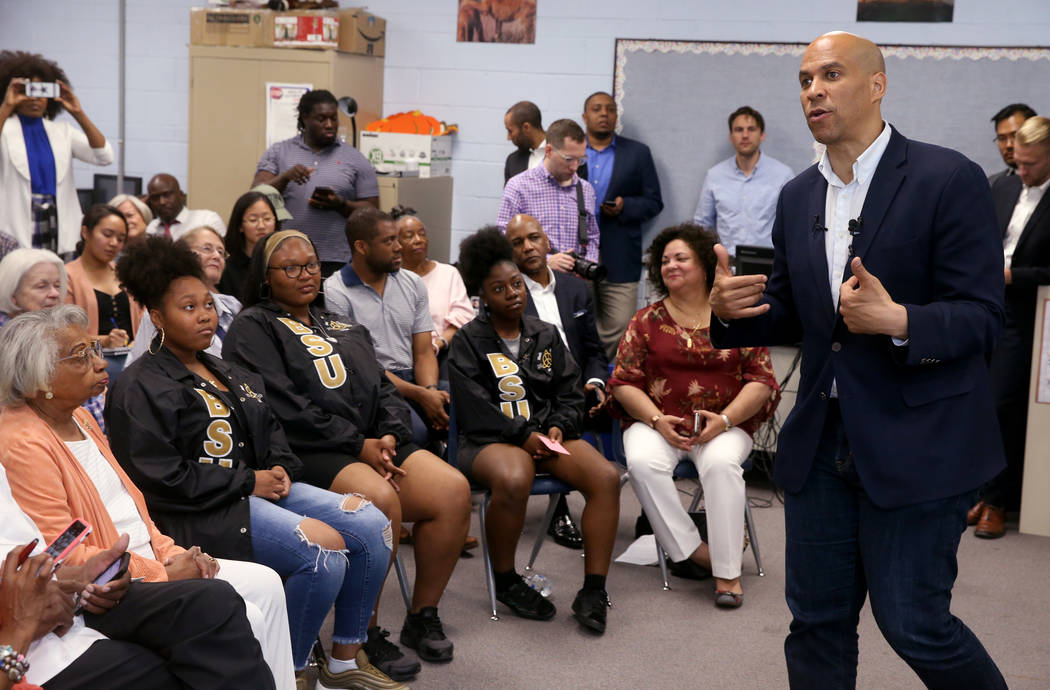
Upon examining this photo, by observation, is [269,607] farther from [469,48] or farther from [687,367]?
[469,48]

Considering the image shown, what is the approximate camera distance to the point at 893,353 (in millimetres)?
1817

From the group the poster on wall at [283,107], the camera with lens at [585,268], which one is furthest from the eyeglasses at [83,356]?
the poster on wall at [283,107]

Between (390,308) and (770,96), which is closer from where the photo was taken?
(390,308)

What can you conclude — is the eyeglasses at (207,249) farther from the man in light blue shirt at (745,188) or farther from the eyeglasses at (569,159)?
the man in light blue shirt at (745,188)

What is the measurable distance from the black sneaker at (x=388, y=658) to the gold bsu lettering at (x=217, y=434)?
2.10 ft

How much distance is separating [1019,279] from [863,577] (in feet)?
8.14

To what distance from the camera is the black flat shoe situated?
12.8 feet

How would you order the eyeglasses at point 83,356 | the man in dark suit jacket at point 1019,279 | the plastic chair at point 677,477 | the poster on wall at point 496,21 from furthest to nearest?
1. the poster on wall at point 496,21
2. the man in dark suit jacket at point 1019,279
3. the plastic chair at point 677,477
4. the eyeglasses at point 83,356

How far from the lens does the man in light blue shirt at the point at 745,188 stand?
215 inches

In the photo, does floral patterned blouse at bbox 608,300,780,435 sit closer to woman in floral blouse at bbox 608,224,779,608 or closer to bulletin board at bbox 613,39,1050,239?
woman in floral blouse at bbox 608,224,779,608

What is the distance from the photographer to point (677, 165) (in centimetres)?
582

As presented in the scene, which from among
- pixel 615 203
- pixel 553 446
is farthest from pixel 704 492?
pixel 615 203

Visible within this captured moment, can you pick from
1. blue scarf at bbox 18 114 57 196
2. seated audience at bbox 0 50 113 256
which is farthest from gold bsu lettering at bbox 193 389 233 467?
blue scarf at bbox 18 114 57 196

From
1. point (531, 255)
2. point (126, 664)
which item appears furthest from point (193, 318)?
point (531, 255)
